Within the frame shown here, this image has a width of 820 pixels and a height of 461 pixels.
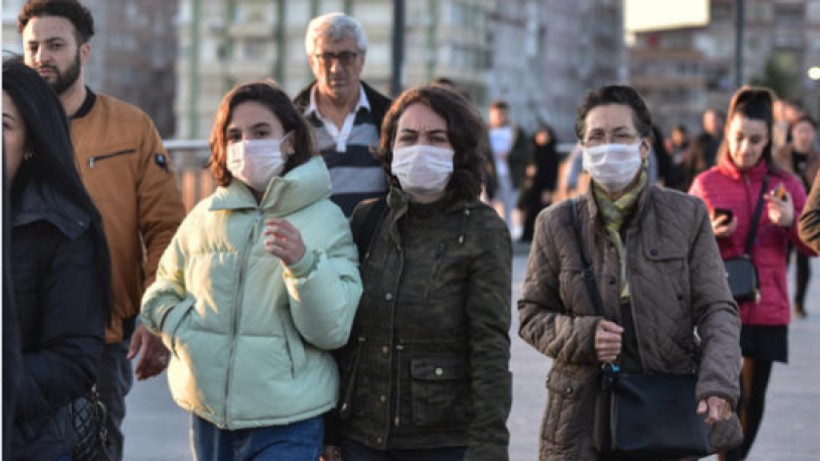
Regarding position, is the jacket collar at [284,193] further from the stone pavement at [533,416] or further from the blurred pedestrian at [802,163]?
the blurred pedestrian at [802,163]

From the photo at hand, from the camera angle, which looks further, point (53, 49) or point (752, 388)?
point (752, 388)

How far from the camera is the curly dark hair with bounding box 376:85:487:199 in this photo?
4.90 meters

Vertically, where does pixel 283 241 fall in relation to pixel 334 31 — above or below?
below

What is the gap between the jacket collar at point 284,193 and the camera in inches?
191

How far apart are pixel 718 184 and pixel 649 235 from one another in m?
2.37

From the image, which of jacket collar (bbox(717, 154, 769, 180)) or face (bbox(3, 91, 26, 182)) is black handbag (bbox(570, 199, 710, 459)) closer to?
face (bbox(3, 91, 26, 182))

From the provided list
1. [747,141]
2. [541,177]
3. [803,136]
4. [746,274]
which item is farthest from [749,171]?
[541,177]

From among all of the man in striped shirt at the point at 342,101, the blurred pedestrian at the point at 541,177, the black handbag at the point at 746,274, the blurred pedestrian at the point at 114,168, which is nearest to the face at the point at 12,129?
the blurred pedestrian at the point at 114,168

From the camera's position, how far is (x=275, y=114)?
5027mm

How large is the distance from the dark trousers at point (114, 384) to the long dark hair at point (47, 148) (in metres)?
2.06

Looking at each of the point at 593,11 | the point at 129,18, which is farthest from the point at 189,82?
the point at 593,11

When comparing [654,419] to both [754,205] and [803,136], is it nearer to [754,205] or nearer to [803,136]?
[754,205]

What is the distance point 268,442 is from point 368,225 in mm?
679

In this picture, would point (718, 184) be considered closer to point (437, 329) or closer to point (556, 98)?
point (437, 329)
